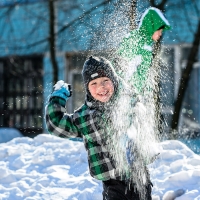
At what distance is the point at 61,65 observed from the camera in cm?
1280

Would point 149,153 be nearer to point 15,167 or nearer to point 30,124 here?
point 15,167

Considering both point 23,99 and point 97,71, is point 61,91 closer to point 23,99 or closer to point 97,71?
point 97,71

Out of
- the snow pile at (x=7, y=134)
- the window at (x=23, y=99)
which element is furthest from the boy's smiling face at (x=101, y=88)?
the window at (x=23, y=99)

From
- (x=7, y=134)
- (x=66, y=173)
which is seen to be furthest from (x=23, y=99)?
(x=66, y=173)

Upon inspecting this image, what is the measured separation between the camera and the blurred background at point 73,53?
8734 millimetres

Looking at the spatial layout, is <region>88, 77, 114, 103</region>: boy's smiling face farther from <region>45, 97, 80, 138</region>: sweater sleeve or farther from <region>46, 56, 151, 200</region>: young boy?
<region>45, 97, 80, 138</region>: sweater sleeve

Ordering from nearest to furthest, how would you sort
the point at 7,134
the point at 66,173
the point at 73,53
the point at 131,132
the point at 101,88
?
the point at 101,88 < the point at 131,132 < the point at 66,173 < the point at 7,134 < the point at 73,53

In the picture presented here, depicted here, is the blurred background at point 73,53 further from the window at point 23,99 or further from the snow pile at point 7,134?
the snow pile at point 7,134

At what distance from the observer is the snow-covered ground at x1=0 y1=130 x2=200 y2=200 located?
4438mm

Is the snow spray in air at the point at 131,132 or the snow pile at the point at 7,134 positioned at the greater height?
the snow spray in air at the point at 131,132

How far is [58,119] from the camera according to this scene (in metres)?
3.31

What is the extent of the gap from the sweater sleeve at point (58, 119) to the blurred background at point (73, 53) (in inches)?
142

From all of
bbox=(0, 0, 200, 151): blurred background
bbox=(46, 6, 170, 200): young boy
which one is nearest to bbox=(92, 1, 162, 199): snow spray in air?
bbox=(46, 6, 170, 200): young boy

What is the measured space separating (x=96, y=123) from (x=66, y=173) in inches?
80.3
